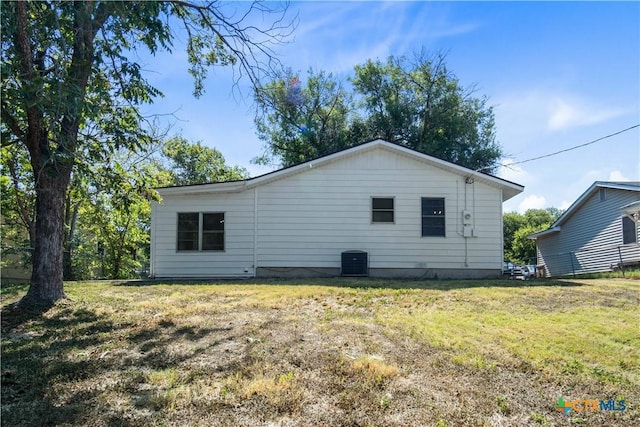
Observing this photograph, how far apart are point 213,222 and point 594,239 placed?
16226mm

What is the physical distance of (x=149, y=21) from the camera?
593cm

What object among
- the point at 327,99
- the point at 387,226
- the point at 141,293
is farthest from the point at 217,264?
the point at 327,99

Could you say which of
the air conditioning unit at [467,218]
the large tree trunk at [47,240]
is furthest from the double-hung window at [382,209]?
the large tree trunk at [47,240]

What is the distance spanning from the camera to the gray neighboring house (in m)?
16.5

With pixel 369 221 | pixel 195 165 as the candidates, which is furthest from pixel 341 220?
pixel 195 165

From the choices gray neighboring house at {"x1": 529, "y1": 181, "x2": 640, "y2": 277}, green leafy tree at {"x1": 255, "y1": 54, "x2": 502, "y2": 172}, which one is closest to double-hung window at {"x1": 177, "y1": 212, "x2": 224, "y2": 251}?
green leafy tree at {"x1": 255, "y1": 54, "x2": 502, "y2": 172}

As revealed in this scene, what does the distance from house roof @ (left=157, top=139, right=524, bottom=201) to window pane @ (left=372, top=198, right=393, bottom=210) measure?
1.47 meters

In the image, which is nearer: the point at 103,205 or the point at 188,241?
the point at 188,241

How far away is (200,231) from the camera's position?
1299 centimetres

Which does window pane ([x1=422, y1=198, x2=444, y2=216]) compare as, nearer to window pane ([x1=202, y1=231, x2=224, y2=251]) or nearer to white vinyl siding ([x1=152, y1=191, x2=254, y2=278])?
white vinyl siding ([x1=152, y1=191, x2=254, y2=278])

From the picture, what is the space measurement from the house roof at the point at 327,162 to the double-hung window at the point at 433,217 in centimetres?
103

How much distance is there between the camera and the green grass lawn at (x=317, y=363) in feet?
10.6

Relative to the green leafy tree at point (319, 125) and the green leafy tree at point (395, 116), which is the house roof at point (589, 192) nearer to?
the green leafy tree at point (395, 116)

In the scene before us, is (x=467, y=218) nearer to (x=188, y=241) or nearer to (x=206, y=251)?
(x=206, y=251)
